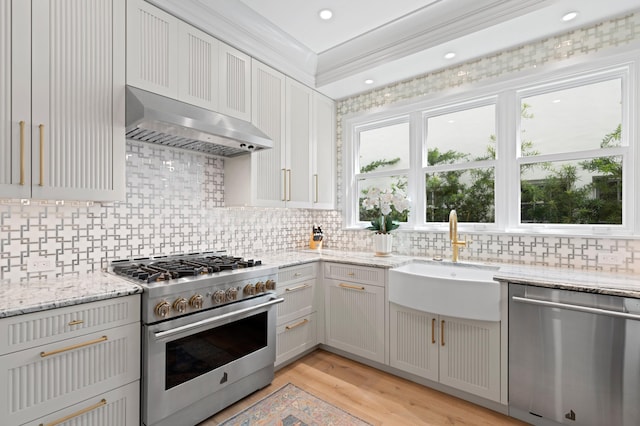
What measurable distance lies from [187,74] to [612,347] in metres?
3.01

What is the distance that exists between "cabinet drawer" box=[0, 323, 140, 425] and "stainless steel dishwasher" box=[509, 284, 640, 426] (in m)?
2.21

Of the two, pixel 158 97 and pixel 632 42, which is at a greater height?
pixel 632 42

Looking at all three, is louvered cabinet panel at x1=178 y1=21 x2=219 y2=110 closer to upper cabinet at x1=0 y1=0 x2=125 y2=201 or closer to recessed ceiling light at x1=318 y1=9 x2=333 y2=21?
upper cabinet at x1=0 y1=0 x2=125 y2=201

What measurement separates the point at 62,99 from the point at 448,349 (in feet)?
9.13

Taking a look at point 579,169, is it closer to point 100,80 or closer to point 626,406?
point 626,406

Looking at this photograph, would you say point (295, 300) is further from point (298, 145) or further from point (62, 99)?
point (62, 99)

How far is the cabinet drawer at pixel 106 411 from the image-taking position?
4.64 feet

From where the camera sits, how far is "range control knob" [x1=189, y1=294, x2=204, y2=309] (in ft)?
5.90

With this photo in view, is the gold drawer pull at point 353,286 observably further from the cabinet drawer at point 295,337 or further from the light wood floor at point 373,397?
the light wood floor at point 373,397

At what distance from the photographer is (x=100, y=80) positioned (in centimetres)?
179

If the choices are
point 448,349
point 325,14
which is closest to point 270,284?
point 448,349

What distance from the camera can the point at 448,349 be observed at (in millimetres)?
2186

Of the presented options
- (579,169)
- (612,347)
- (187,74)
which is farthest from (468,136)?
(187,74)

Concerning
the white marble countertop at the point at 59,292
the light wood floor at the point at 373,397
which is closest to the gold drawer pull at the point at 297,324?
the light wood floor at the point at 373,397
